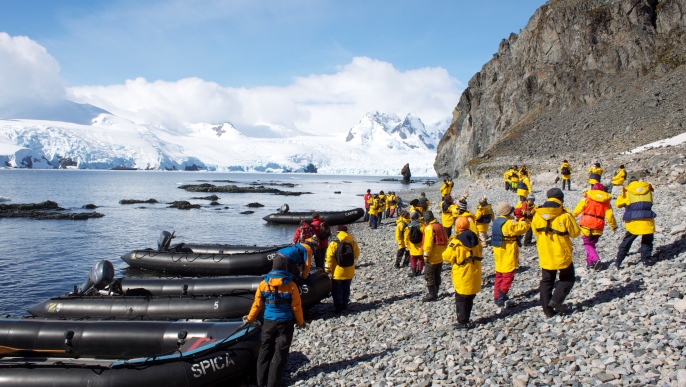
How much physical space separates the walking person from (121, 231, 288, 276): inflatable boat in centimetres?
929

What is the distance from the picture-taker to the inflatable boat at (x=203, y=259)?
16.4m

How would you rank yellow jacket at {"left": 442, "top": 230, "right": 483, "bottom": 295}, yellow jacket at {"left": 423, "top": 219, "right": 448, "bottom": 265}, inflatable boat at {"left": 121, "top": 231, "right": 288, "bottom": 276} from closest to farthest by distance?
1. yellow jacket at {"left": 442, "top": 230, "right": 483, "bottom": 295}
2. yellow jacket at {"left": 423, "top": 219, "right": 448, "bottom": 265}
3. inflatable boat at {"left": 121, "top": 231, "right": 288, "bottom": 276}

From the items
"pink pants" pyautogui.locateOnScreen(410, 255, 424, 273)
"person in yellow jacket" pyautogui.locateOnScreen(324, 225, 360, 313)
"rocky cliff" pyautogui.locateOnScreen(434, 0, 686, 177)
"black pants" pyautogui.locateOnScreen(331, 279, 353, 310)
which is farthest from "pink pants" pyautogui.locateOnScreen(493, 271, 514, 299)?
"rocky cliff" pyautogui.locateOnScreen(434, 0, 686, 177)

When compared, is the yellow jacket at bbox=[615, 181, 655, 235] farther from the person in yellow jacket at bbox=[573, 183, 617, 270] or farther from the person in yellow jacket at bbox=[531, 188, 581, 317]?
the person in yellow jacket at bbox=[531, 188, 581, 317]

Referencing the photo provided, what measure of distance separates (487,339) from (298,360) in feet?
10.8

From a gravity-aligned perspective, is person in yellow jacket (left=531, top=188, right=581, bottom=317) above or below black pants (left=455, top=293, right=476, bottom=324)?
above

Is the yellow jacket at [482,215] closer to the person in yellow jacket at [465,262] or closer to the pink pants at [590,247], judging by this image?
the pink pants at [590,247]

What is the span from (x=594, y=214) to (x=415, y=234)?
411 cm

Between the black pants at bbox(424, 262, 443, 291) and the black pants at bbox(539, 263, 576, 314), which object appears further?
the black pants at bbox(424, 262, 443, 291)

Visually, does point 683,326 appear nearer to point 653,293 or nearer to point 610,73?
point 653,293

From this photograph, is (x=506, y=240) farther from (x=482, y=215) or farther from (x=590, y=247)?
(x=482, y=215)

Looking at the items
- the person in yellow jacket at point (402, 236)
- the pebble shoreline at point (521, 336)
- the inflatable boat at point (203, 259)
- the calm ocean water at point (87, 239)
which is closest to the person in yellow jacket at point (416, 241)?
the person in yellow jacket at point (402, 236)

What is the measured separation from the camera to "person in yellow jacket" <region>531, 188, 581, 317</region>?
7309 millimetres

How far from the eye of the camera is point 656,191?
64.1 feet
